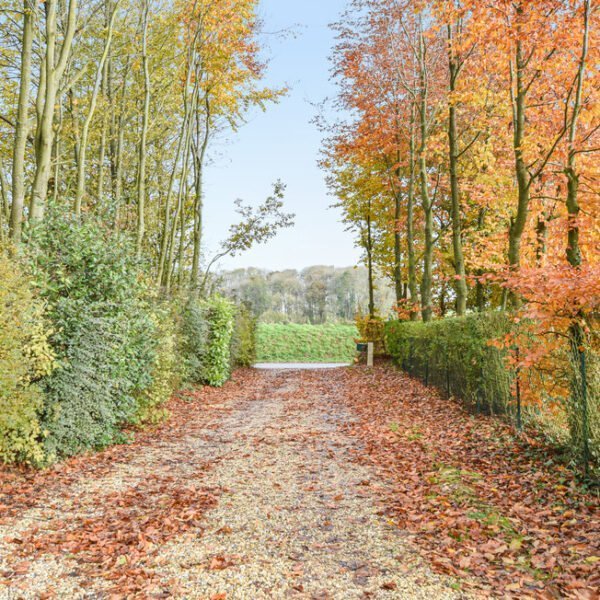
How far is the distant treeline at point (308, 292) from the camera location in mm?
53750

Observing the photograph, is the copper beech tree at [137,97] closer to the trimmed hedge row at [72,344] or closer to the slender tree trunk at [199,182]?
the slender tree trunk at [199,182]

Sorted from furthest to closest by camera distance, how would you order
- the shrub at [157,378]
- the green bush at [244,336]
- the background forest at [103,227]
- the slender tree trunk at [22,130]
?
the green bush at [244,336]
the shrub at [157,378]
the slender tree trunk at [22,130]
the background forest at [103,227]

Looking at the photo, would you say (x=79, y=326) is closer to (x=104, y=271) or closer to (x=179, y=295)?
(x=104, y=271)

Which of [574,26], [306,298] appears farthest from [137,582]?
[306,298]

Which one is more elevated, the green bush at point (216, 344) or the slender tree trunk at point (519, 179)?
the slender tree trunk at point (519, 179)

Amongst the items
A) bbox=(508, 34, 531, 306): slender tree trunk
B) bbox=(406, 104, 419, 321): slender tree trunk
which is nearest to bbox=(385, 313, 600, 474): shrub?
bbox=(508, 34, 531, 306): slender tree trunk

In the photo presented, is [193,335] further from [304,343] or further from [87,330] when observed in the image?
[304,343]

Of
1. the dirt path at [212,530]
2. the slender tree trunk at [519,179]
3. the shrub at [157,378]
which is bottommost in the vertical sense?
the dirt path at [212,530]

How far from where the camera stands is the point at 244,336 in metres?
23.1

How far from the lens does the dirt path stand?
3760 mm

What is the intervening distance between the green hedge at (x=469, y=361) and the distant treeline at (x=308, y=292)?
36182 mm

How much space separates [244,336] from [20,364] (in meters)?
17.5

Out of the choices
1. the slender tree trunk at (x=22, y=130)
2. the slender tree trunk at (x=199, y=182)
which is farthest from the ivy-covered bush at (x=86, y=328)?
the slender tree trunk at (x=199, y=182)

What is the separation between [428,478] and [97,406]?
4264 mm
